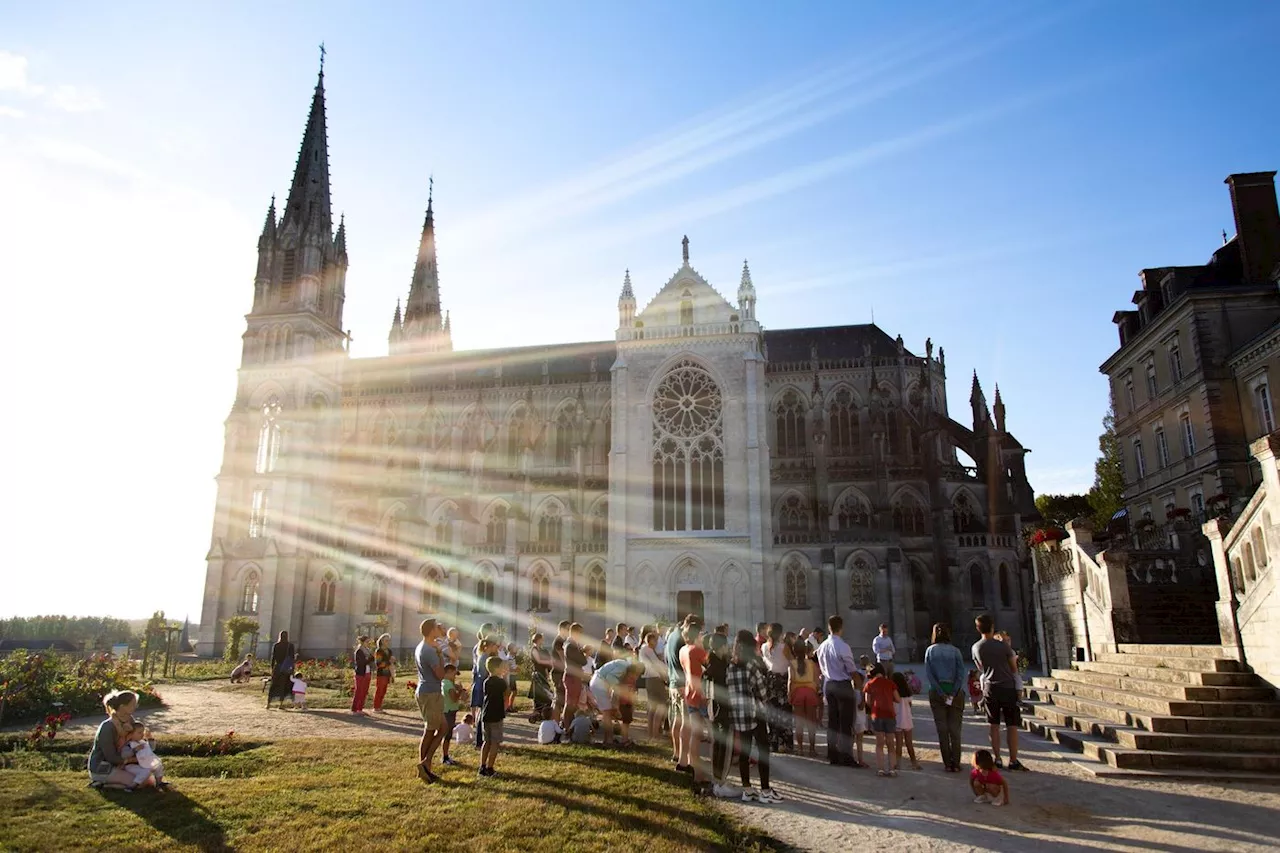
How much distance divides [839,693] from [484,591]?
99.3ft

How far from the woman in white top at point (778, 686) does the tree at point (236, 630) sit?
112 feet

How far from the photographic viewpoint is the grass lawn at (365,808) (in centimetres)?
741

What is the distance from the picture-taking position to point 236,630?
38.9 m

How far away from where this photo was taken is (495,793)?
926 centimetres

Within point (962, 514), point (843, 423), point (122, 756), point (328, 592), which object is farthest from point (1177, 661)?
point (328, 592)

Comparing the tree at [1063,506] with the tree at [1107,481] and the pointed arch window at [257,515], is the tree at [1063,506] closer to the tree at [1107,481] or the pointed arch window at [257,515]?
the tree at [1107,481]

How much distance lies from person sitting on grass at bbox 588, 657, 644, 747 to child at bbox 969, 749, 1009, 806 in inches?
211

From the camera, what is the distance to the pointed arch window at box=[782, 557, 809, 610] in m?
35.3

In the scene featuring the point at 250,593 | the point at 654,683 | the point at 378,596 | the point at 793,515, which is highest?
the point at 793,515

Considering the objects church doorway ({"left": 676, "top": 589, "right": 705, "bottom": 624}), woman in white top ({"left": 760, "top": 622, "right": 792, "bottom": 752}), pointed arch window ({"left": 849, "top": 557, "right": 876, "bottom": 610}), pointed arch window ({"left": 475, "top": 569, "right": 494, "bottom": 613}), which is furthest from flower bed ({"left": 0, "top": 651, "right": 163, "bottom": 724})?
pointed arch window ({"left": 849, "top": 557, "right": 876, "bottom": 610})

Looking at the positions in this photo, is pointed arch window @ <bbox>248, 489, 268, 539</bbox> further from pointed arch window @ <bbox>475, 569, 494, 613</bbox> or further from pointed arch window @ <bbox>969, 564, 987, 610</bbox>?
pointed arch window @ <bbox>969, 564, 987, 610</bbox>

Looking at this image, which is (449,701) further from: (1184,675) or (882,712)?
(1184,675)

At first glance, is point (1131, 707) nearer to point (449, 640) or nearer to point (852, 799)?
point (852, 799)

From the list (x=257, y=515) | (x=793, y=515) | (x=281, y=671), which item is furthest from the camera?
(x=257, y=515)
